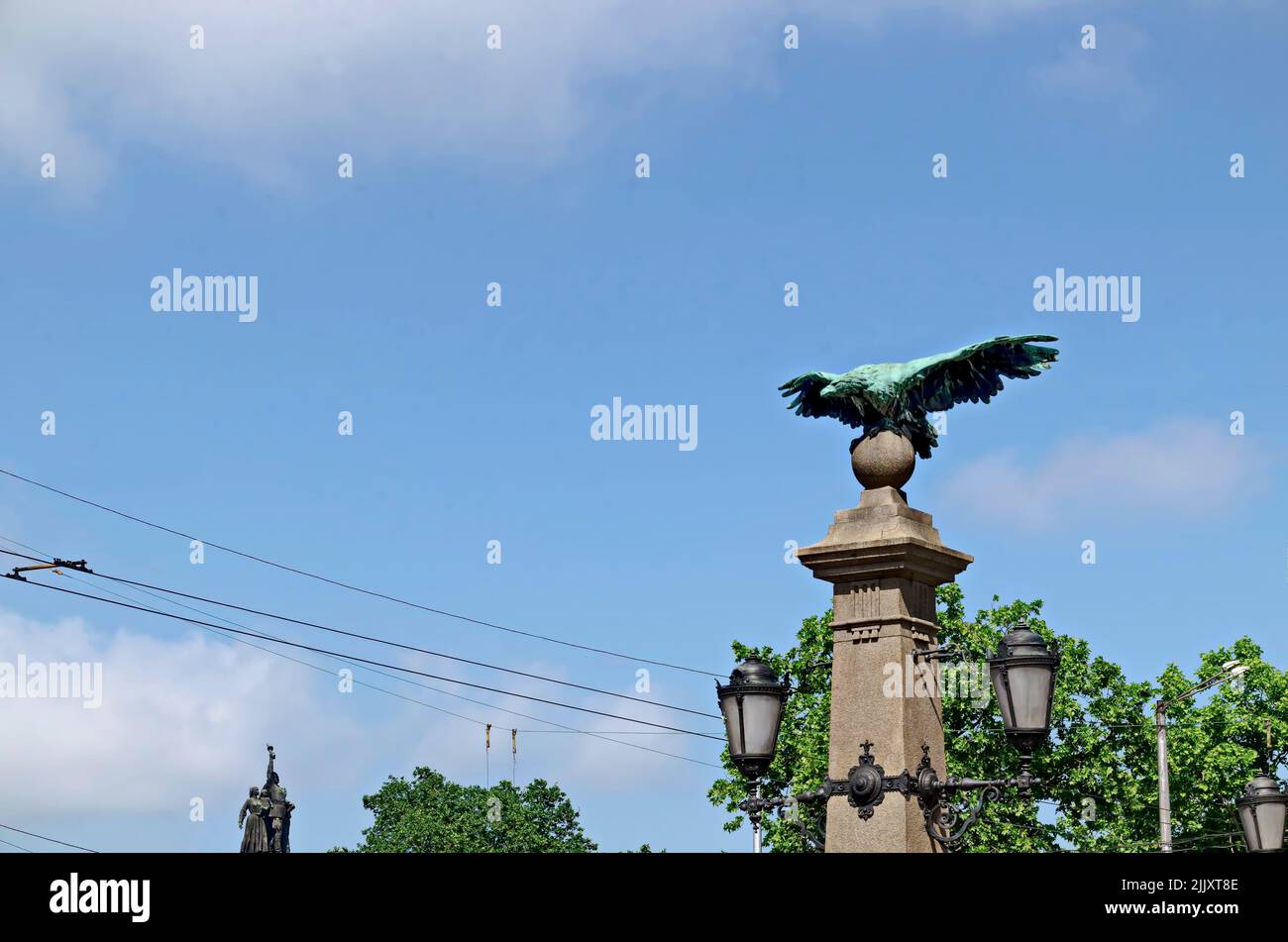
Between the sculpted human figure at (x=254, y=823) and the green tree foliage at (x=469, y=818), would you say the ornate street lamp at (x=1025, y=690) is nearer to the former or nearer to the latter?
the sculpted human figure at (x=254, y=823)

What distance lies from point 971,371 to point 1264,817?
8267 millimetres

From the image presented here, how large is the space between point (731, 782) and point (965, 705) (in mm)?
7022

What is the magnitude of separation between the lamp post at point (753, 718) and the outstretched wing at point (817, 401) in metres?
2.04

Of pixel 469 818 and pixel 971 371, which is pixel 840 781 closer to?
pixel 971 371

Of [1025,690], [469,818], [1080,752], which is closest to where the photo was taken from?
[1025,690]

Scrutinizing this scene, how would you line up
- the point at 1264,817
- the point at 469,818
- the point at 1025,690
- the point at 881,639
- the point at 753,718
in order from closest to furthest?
the point at 1025,690 → the point at 753,718 → the point at 881,639 → the point at 1264,817 → the point at 469,818

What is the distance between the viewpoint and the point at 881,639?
A: 1211 centimetres

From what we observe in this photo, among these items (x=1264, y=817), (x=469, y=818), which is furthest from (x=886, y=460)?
(x=469, y=818)

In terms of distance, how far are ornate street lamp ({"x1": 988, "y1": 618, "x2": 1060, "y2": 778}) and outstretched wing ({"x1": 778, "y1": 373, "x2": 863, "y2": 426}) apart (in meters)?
2.47

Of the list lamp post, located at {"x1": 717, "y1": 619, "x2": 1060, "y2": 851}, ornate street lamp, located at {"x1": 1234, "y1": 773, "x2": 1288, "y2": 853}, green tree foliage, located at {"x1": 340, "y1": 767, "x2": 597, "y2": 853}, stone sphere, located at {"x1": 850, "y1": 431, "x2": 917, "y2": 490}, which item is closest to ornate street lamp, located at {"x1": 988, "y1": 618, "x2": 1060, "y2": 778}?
lamp post, located at {"x1": 717, "y1": 619, "x2": 1060, "y2": 851}

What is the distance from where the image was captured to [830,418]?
Result: 503 inches
